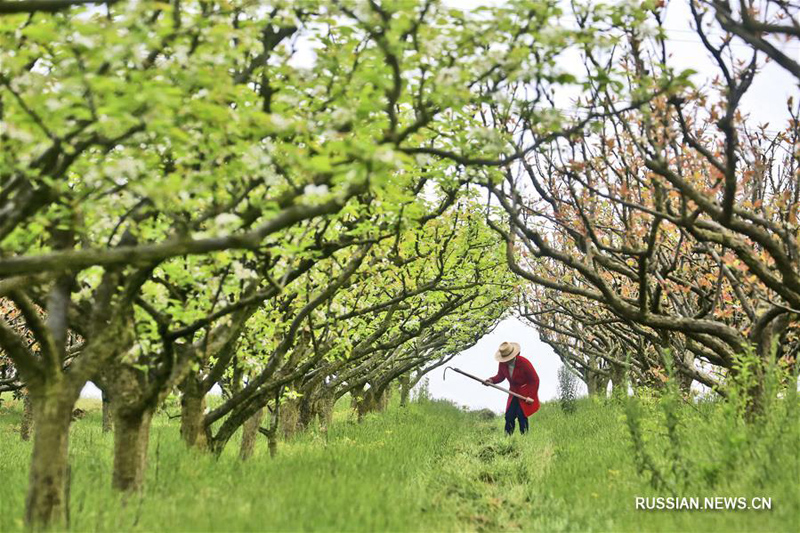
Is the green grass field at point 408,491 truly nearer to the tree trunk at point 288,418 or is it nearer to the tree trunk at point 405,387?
the tree trunk at point 288,418

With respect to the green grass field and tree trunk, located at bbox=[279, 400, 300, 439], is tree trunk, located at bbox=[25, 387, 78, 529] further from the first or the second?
tree trunk, located at bbox=[279, 400, 300, 439]

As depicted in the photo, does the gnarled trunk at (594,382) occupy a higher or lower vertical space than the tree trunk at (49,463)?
higher

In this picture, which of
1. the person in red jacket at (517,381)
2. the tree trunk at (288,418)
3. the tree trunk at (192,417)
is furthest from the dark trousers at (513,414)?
the tree trunk at (192,417)

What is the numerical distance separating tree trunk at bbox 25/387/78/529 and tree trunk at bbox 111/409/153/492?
43.2 inches

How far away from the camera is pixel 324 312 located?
10.7 meters

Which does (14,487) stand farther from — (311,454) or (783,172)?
(783,172)

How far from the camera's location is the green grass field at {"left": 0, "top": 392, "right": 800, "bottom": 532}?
6.17 metres

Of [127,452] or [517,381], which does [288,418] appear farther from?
[127,452]

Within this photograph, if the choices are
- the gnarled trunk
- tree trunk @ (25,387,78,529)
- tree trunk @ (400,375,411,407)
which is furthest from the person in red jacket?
the gnarled trunk

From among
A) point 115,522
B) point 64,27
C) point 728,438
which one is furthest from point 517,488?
point 64,27

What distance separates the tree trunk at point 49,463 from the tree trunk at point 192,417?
306 centimetres

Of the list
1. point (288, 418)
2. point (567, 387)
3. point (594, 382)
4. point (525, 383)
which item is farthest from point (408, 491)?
point (594, 382)

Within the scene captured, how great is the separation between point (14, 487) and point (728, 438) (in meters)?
8.26

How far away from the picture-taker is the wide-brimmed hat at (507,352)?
17.2m
